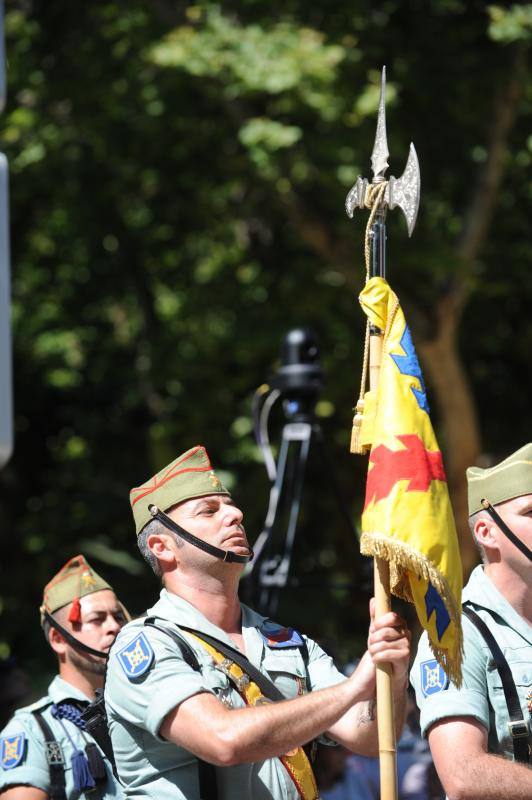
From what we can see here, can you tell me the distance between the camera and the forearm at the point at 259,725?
10.4 ft

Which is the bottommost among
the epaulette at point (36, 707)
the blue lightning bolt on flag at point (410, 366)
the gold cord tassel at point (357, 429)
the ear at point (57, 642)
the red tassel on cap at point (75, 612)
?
the epaulette at point (36, 707)

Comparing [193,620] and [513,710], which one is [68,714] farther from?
[513,710]

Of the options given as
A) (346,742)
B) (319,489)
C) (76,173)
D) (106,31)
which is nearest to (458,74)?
(106,31)

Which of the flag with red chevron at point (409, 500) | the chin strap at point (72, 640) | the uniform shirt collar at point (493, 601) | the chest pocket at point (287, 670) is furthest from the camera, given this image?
the chin strap at point (72, 640)

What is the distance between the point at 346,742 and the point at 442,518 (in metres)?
0.74

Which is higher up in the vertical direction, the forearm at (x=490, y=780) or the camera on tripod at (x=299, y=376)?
the camera on tripod at (x=299, y=376)

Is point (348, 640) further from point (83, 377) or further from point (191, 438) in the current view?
point (83, 377)

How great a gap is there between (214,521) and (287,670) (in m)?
0.48

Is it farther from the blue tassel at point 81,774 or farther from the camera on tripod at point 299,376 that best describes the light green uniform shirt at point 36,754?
the camera on tripod at point 299,376

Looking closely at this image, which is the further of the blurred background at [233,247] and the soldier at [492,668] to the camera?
Result: the blurred background at [233,247]

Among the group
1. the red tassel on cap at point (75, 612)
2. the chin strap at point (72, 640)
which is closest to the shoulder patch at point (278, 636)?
the chin strap at point (72, 640)

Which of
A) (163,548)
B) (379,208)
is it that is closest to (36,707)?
(163,548)

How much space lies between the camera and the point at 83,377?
14.9 meters

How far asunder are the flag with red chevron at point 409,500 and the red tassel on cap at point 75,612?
6.23ft
